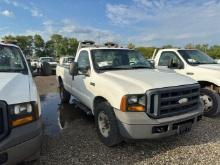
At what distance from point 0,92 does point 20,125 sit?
0.45 metres

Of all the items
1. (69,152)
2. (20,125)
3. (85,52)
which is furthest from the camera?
(85,52)

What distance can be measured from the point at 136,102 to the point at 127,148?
104 cm

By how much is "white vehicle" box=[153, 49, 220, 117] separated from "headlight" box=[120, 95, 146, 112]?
3.23 m

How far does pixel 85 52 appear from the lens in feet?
20.0

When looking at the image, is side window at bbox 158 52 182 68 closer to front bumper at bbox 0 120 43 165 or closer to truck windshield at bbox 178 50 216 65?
truck windshield at bbox 178 50 216 65

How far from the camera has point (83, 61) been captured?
20.0 ft

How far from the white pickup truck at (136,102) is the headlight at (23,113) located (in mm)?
1425

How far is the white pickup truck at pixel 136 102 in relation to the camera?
395 cm

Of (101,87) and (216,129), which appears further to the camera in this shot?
(216,129)

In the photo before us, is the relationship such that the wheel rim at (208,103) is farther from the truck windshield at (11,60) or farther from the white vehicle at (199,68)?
the truck windshield at (11,60)

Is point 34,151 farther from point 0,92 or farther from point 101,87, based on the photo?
point 101,87

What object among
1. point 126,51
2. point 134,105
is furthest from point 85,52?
point 134,105

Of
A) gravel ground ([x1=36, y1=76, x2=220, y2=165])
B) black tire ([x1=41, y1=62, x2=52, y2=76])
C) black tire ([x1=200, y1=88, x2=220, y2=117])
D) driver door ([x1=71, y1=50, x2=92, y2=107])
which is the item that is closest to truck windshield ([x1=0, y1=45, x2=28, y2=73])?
black tire ([x1=41, y1=62, x2=52, y2=76])

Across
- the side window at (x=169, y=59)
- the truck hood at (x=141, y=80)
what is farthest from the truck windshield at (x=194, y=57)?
the truck hood at (x=141, y=80)
